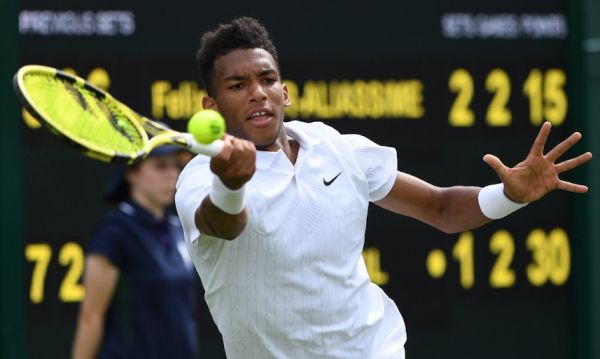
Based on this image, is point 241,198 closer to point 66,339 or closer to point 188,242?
point 188,242

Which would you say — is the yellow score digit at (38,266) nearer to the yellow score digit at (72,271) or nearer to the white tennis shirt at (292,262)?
the yellow score digit at (72,271)

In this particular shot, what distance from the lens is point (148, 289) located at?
5504mm

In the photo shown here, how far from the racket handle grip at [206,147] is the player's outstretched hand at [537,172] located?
100cm

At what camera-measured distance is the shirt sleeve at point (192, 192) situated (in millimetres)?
3832

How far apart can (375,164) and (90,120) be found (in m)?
0.96

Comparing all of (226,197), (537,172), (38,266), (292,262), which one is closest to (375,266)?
(38,266)

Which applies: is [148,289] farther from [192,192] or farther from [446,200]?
[192,192]

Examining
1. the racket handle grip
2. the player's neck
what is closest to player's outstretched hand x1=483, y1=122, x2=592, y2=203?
the player's neck

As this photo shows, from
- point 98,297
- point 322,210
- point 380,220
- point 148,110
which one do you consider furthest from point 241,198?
point 380,220

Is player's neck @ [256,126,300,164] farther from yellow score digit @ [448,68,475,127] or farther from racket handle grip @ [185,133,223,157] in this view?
yellow score digit @ [448,68,475,127]

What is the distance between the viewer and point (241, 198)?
358cm

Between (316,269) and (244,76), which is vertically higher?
(244,76)

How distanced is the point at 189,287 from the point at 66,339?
59cm

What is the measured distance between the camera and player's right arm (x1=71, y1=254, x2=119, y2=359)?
548 cm
